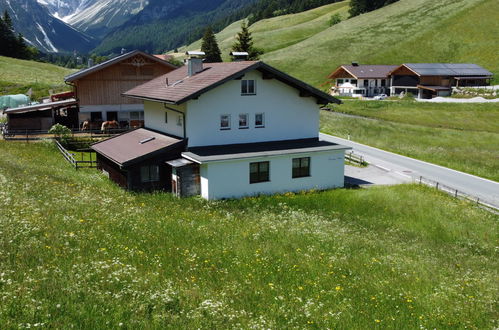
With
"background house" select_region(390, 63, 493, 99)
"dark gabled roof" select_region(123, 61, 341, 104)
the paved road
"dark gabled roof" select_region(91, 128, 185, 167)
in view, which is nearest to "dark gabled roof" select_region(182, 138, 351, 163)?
"dark gabled roof" select_region(91, 128, 185, 167)

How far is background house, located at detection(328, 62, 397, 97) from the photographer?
10910cm

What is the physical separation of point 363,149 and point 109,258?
3824cm

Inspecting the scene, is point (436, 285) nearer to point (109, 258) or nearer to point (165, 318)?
point (165, 318)

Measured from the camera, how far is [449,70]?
106438mm

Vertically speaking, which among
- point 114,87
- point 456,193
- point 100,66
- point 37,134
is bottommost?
point 456,193

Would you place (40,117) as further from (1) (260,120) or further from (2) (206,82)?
(1) (260,120)

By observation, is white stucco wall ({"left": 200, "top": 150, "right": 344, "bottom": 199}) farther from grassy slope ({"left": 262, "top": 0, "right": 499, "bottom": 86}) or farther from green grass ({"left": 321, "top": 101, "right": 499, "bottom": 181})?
grassy slope ({"left": 262, "top": 0, "right": 499, "bottom": 86})

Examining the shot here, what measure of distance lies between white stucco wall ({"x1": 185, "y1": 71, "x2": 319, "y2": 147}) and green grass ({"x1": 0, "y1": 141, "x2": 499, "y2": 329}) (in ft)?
21.5

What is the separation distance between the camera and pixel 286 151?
100 ft

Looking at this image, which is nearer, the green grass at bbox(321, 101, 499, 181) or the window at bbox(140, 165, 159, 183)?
the window at bbox(140, 165, 159, 183)

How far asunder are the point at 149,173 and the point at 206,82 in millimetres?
7024

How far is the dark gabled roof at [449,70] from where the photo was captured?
10462cm

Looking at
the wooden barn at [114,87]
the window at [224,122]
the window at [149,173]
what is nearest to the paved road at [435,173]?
the window at [224,122]

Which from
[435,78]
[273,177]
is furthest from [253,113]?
[435,78]
